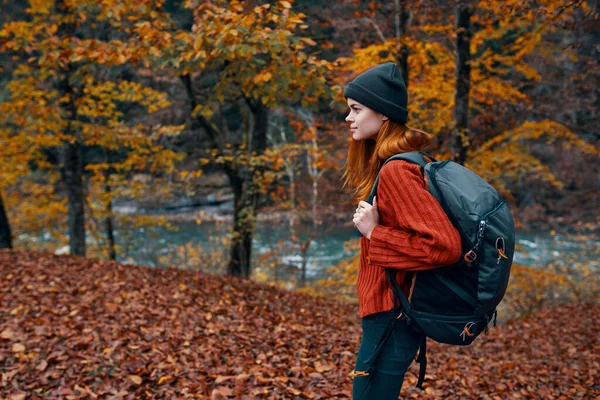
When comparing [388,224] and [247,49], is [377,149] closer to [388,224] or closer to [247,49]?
[388,224]

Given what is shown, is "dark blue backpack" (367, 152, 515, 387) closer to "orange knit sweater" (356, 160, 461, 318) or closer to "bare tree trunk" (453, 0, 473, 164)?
"orange knit sweater" (356, 160, 461, 318)

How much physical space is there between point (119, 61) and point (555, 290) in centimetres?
1386

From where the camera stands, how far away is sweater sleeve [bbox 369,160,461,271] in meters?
1.73

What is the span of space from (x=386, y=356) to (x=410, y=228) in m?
0.59

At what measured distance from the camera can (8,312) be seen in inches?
213

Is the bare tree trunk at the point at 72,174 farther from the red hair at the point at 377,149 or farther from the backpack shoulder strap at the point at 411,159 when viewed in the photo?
the backpack shoulder strap at the point at 411,159

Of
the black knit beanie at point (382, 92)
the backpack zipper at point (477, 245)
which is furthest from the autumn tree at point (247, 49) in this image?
the backpack zipper at point (477, 245)

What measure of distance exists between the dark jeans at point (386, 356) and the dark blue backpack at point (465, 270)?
0.28 feet

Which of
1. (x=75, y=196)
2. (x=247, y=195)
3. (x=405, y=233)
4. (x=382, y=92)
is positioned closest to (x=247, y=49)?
(x=382, y=92)

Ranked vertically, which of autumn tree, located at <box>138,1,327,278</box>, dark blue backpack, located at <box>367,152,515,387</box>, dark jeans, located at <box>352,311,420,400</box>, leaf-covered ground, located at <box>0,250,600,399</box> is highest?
autumn tree, located at <box>138,1,327,278</box>

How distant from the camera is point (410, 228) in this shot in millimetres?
1797

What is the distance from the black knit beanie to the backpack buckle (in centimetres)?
70

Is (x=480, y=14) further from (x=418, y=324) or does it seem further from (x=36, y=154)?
A: (x=36, y=154)

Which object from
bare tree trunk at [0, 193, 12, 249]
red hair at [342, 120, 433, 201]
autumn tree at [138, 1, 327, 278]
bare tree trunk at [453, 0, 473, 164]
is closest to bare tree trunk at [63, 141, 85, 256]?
bare tree trunk at [0, 193, 12, 249]
